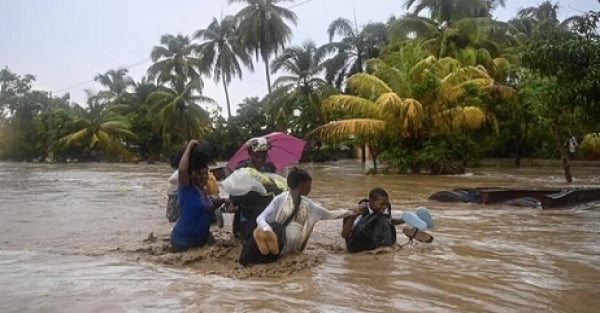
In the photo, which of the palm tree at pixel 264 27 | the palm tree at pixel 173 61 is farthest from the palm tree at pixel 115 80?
the palm tree at pixel 264 27

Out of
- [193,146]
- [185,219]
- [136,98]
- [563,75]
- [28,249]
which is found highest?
[136,98]

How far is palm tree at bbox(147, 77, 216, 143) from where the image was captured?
1684 inches

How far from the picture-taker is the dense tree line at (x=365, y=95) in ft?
61.2

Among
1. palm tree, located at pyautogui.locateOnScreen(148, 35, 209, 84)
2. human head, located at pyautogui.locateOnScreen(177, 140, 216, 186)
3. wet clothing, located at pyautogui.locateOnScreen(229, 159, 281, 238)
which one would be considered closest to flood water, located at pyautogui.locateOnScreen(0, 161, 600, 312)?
wet clothing, located at pyautogui.locateOnScreen(229, 159, 281, 238)

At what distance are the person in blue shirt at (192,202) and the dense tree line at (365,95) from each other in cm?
461

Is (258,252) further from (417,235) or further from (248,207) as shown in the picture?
(417,235)

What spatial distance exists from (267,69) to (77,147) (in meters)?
15.4

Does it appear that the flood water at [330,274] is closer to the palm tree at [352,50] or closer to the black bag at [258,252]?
the black bag at [258,252]

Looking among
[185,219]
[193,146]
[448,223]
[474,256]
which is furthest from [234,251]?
[448,223]

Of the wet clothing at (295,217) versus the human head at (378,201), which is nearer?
the wet clothing at (295,217)

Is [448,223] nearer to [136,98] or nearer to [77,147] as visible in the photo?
[77,147]

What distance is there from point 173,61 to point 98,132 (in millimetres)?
9308

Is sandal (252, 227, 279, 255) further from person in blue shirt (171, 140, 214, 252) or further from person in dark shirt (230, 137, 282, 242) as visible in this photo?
person in blue shirt (171, 140, 214, 252)

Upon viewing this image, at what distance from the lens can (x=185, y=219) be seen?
20.3 feet
